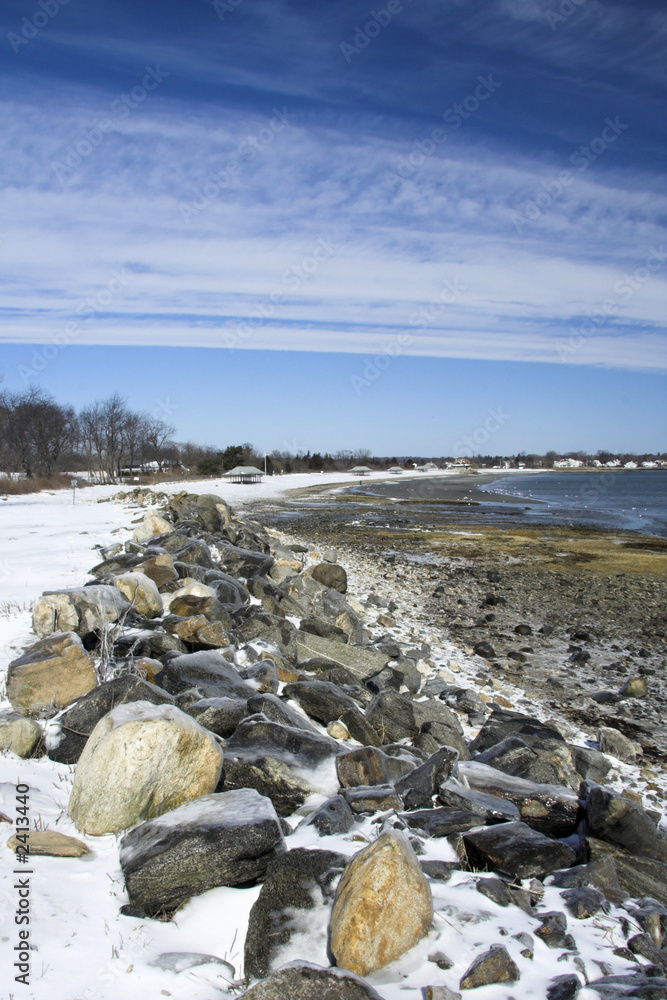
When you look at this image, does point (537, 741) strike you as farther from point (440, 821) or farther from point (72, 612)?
point (72, 612)

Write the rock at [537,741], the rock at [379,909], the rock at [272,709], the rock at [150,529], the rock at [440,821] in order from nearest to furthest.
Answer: the rock at [379,909]
the rock at [440,821]
the rock at [272,709]
the rock at [537,741]
the rock at [150,529]

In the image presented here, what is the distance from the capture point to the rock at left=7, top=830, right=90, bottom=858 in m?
3.44

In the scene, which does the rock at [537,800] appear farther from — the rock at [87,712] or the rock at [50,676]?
the rock at [50,676]

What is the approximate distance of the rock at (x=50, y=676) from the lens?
5.32 m

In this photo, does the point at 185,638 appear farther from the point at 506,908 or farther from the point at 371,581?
the point at 371,581

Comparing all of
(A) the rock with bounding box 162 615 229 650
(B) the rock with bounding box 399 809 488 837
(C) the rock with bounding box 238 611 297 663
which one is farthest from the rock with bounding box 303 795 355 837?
(C) the rock with bounding box 238 611 297 663

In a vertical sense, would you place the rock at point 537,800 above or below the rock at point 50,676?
below

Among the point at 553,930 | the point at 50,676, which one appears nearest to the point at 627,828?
the point at 553,930

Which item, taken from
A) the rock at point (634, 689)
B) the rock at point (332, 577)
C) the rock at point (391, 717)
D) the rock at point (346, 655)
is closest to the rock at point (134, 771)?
the rock at point (391, 717)

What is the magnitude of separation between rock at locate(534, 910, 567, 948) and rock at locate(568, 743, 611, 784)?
3671mm

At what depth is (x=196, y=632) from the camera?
295 inches

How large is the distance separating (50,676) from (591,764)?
18.2ft

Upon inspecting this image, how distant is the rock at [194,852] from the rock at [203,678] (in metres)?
2.25

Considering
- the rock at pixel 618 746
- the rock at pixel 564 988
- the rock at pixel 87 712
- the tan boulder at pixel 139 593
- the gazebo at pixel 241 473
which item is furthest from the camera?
the gazebo at pixel 241 473
